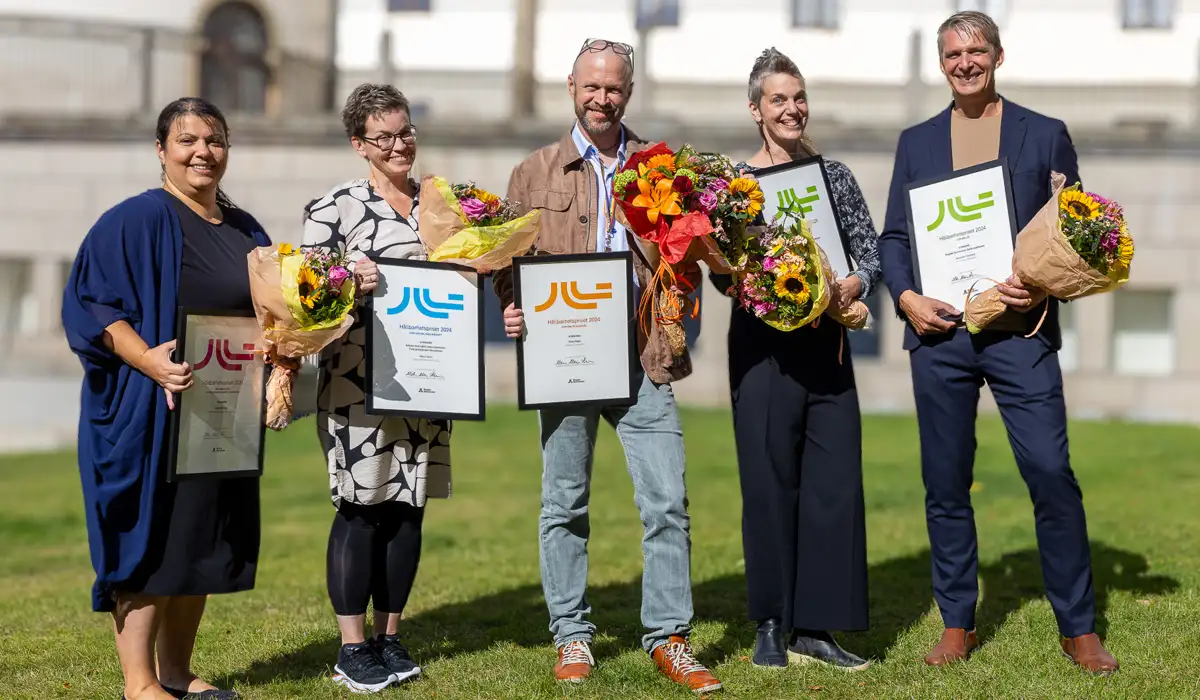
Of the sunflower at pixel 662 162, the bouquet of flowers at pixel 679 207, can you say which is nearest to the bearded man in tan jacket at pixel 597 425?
the bouquet of flowers at pixel 679 207

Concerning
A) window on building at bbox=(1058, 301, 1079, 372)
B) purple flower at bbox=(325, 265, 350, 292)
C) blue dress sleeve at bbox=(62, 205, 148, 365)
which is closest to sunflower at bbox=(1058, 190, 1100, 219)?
purple flower at bbox=(325, 265, 350, 292)

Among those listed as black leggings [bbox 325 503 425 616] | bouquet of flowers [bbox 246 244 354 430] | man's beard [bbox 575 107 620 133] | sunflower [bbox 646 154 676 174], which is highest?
man's beard [bbox 575 107 620 133]

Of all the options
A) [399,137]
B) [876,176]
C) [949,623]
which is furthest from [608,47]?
[876,176]

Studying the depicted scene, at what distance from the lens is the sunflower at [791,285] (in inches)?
210

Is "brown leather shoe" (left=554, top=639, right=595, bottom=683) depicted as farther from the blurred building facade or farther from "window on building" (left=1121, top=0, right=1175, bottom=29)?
"window on building" (left=1121, top=0, right=1175, bottom=29)

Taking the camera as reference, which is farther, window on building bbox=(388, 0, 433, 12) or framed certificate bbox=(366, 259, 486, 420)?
window on building bbox=(388, 0, 433, 12)

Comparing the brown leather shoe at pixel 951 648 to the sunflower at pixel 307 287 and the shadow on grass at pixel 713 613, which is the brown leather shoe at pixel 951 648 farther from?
the sunflower at pixel 307 287

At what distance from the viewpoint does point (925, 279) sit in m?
5.80

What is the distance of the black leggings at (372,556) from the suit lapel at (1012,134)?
2.78m

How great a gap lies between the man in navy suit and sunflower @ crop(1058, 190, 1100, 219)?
0.27 meters

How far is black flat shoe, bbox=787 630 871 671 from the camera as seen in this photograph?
5727mm

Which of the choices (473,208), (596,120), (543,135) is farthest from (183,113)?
(543,135)

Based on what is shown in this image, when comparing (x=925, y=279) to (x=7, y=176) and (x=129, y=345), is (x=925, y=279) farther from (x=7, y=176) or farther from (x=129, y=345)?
(x=7, y=176)

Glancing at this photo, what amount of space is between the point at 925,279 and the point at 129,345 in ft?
10.3
